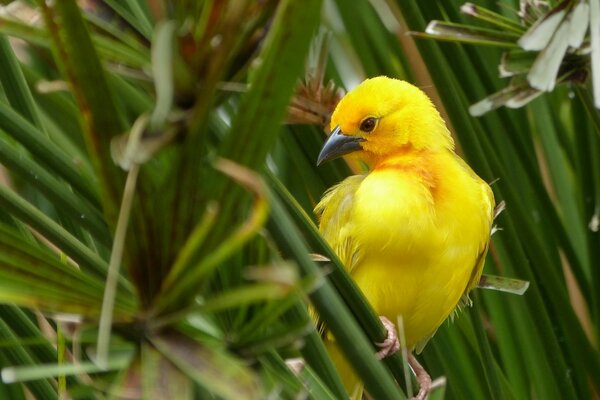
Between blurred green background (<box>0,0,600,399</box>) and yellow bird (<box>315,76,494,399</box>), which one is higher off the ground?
blurred green background (<box>0,0,600,399</box>)

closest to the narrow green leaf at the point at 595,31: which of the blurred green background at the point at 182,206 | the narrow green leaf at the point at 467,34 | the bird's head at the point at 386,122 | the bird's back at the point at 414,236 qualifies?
the blurred green background at the point at 182,206

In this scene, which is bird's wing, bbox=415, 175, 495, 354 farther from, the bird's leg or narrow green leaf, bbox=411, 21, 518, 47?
narrow green leaf, bbox=411, 21, 518, 47

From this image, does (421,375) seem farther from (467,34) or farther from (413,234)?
(467,34)

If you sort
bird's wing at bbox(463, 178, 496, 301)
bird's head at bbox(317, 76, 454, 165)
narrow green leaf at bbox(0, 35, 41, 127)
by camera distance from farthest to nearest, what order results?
bird's head at bbox(317, 76, 454, 165), bird's wing at bbox(463, 178, 496, 301), narrow green leaf at bbox(0, 35, 41, 127)

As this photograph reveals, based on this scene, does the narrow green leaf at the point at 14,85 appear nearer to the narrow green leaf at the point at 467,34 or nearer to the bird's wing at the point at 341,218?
the narrow green leaf at the point at 467,34

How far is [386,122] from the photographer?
7.07 ft

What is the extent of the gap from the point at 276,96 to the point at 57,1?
0.55 ft

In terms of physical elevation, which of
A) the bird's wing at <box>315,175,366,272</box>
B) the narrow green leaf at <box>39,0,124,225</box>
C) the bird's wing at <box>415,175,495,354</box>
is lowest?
the bird's wing at <box>415,175,495,354</box>

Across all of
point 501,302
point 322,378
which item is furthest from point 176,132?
point 501,302

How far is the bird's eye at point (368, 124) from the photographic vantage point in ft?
7.09

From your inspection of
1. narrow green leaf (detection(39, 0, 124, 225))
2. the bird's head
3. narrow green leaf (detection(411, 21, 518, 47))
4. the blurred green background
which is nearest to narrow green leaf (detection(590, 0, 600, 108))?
the blurred green background

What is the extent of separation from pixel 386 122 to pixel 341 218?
0.34 metres

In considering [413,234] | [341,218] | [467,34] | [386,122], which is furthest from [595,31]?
[386,122]

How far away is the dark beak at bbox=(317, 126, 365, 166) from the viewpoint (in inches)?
73.6
